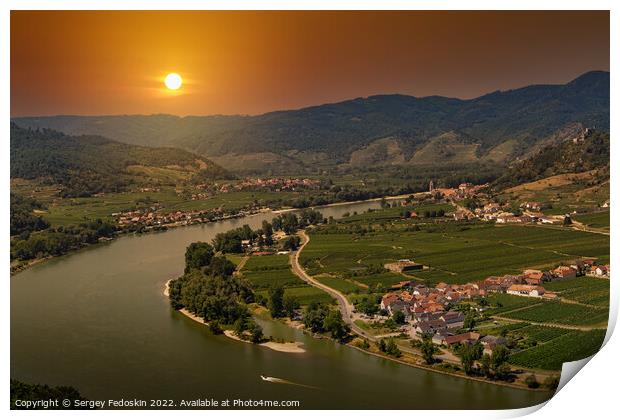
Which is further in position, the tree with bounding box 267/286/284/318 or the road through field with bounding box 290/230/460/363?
the tree with bounding box 267/286/284/318

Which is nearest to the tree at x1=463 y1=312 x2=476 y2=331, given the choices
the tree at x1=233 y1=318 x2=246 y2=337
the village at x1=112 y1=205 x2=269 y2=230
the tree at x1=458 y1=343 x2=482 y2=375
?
the tree at x1=458 y1=343 x2=482 y2=375

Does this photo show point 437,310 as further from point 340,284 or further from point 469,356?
point 340,284

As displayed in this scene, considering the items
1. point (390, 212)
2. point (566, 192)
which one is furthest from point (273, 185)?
point (566, 192)

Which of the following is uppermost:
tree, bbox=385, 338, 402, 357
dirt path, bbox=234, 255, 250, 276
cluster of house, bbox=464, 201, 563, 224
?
cluster of house, bbox=464, 201, 563, 224

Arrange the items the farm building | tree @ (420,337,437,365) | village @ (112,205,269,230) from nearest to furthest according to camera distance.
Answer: tree @ (420,337,437,365) → the farm building → village @ (112,205,269,230)

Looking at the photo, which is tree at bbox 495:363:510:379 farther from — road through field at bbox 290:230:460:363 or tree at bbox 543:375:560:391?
road through field at bbox 290:230:460:363

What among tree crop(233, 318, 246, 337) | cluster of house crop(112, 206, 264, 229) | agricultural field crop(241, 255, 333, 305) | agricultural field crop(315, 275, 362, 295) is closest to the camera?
tree crop(233, 318, 246, 337)

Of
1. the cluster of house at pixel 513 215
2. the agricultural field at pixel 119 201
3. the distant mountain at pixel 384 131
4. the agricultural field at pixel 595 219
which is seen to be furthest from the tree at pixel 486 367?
the distant mountain at pixel 384 131
